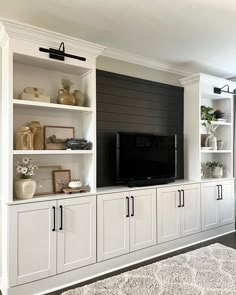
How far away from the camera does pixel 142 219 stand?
316 centimetres

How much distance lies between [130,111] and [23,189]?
189cm

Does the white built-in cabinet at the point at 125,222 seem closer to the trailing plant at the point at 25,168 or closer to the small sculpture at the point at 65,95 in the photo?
the trailing plant at the point at 25,168

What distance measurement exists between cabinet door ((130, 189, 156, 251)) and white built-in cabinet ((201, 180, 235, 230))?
1025mm

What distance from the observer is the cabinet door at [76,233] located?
8.41 ft

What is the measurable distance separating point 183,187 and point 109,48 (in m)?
2.21

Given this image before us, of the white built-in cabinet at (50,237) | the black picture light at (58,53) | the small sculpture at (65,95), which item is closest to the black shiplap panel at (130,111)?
the small sculpture at (65,95)

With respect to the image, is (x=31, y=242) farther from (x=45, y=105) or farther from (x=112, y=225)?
(x=45, y=105)

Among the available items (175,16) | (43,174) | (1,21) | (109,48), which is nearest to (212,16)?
(175,16)

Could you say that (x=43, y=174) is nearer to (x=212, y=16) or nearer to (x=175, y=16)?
(x=175, y=16)

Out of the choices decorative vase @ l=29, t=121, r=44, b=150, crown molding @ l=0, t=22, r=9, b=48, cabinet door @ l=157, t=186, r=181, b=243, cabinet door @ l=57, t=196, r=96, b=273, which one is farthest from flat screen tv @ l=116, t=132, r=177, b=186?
crown molding @ l=0, t=22, r=9, b=48

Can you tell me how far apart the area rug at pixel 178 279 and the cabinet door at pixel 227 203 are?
→ 995 mm

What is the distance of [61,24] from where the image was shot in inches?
105

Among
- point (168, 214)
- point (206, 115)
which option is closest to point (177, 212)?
point (168, 214)

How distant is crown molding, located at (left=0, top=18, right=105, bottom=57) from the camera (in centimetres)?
224
